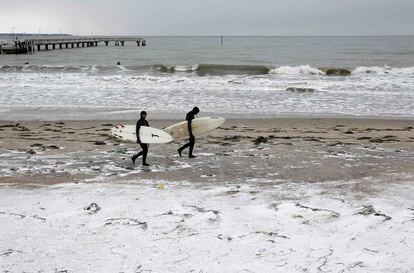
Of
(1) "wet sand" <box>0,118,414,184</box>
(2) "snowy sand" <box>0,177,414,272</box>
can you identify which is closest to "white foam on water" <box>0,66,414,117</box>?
(1) "wet sand" <box>0,118,414,184</box>

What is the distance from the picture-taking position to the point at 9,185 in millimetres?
7891

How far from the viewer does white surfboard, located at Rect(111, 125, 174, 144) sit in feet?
32.4

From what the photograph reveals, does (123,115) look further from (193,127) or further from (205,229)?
(205,229)

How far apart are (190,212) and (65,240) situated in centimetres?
175

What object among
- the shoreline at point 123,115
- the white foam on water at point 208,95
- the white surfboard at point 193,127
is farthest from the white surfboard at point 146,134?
the white foam on water at point 208,95

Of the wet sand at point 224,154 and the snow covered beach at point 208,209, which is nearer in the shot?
the snow covered beach at point 208,209

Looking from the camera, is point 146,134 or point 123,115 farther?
point 123,115

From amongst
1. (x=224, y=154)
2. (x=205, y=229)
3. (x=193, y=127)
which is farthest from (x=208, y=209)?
(x=193, y=127)

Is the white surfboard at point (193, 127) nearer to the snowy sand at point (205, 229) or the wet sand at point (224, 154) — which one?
the wet sand at point (224, 154)

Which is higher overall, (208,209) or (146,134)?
(146,134)

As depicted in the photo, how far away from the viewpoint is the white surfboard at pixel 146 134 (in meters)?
9.87

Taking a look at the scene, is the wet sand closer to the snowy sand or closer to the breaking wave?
the snowy sand

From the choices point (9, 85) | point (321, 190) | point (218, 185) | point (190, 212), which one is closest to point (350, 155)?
point (321, 190)

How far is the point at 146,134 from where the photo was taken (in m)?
9.91
